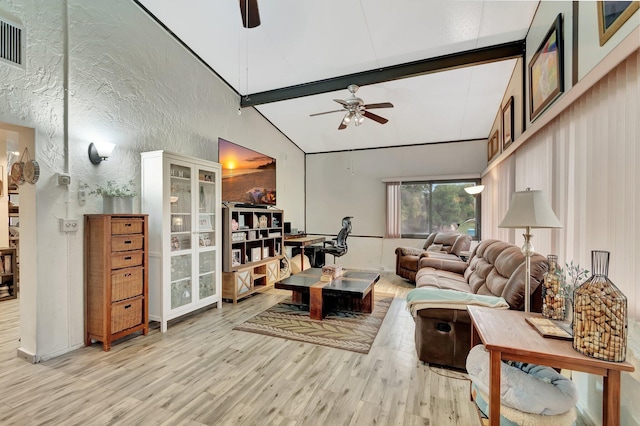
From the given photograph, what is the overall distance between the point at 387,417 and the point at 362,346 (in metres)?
0.96

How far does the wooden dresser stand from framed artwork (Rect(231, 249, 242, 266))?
1305 mm

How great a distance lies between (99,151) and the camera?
2.85 meters

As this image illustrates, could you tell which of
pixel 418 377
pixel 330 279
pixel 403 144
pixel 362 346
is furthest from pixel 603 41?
pixel 403 144

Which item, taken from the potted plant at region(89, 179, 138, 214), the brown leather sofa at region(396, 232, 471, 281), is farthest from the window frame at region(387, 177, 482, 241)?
the potted plant at region(89, 179, 138, 214)

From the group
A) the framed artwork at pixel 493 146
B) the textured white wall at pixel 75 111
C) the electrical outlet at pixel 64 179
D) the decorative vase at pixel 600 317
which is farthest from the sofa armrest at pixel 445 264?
the electrical outlet at pixel 64 179

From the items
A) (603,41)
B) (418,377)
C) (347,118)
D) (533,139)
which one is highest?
(347,118)

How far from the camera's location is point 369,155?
21.8 ft

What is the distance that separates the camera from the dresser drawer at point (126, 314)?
2.75 metres

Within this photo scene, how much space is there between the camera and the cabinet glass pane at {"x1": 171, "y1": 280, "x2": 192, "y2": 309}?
335 centimetres

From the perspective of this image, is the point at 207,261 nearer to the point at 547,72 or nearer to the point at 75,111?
the point at 75,111

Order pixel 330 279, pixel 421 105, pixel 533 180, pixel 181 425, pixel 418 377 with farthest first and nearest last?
1. pixel 421 105
2. pixel 330 279
3. pixel 533 180
4. pixel 418 377
5. pixel 181 425

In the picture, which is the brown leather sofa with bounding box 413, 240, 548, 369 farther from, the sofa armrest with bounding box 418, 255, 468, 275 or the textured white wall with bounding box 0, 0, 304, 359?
the textured white wall with bounding box 0, 0, 304, 359

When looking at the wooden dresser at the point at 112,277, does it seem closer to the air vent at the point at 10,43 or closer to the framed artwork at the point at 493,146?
the air vent at the point at 10,43

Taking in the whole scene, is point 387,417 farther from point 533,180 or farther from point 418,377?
point 533,180
